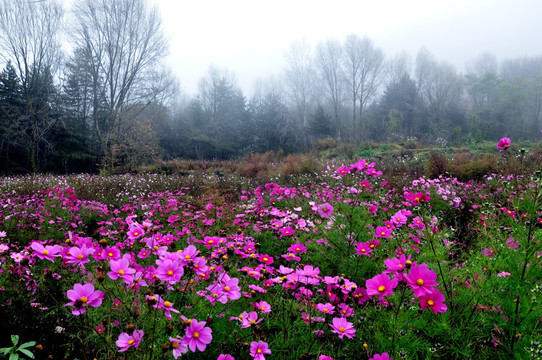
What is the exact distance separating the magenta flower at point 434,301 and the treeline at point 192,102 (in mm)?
12969

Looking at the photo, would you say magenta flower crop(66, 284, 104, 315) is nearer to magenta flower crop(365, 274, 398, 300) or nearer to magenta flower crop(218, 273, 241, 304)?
magenta flower crop(218, 273, 241, 304)

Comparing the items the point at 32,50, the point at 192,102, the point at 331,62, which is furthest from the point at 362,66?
the point at 32,50

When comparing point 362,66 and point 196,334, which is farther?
point 362,66

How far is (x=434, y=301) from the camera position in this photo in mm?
895

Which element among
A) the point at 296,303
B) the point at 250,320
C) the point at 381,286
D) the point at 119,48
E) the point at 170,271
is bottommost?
the point at 296,303

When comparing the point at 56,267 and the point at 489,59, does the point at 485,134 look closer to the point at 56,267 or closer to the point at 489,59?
the point at 489,59

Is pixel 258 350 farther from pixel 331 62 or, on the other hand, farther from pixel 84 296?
pixel 331 62

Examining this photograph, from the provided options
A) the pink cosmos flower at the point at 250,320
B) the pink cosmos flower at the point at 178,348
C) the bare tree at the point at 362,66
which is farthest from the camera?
the bare tree at the point at 362,66

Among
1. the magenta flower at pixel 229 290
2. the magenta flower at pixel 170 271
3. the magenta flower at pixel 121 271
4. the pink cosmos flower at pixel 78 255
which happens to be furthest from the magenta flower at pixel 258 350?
the pink cosmos flower at pixel 78 255

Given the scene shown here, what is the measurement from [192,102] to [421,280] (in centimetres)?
3102

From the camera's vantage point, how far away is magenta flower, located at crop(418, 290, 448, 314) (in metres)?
0.87

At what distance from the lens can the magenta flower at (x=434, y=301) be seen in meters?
0.87

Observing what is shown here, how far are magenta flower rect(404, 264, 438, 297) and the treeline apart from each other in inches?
510

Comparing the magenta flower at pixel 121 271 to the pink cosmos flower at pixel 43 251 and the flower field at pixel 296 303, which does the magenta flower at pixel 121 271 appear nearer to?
the flower field at pixel 296 303
